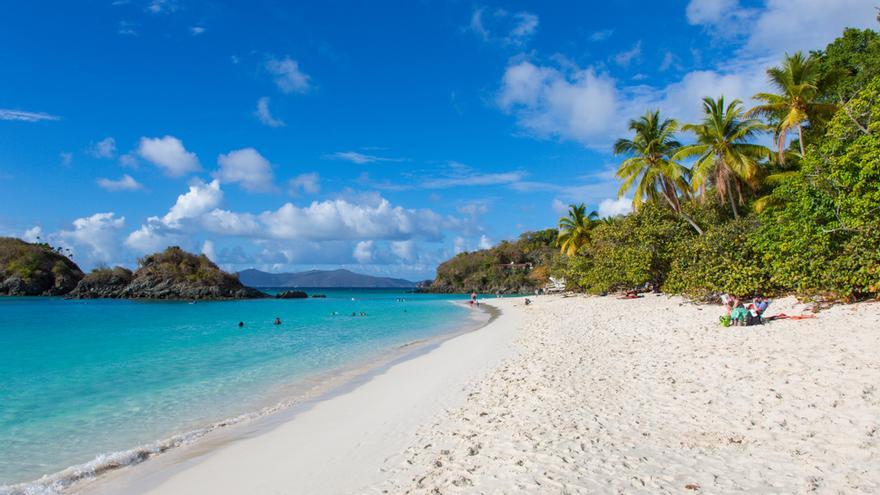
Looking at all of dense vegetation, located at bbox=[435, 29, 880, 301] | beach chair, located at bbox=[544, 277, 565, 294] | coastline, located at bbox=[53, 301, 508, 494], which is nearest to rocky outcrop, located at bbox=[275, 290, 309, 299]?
beach chair, located at bbox=[544, 277, 565, 294]

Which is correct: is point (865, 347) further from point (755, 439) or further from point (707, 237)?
point (707, 237)

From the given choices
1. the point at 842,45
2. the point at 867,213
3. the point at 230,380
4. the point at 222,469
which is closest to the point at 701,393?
the point at 222,469

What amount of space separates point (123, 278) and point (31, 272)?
15.0 metres

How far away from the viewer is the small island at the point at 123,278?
74812 mm

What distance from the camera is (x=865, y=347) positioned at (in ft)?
28.9

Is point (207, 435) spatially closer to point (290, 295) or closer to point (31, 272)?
point (290, 295)

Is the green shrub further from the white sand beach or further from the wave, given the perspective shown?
the wave

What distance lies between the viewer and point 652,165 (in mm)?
29172

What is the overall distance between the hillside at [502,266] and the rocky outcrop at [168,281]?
45.3 meters

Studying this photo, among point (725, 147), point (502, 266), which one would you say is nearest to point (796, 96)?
point (725, 147)

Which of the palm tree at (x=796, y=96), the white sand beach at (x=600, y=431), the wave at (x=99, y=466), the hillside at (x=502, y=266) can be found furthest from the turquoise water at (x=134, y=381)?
the hillside at (x=502, y=266)

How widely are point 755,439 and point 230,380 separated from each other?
11.6 meters

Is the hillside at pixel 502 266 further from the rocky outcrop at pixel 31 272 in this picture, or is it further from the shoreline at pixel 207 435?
the rocky outcrop at pixel 31 272

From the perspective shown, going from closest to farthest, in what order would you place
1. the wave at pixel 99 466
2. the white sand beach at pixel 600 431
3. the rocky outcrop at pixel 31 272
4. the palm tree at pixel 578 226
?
the white sand beach at pixel 600 431
the wave at pixel 99 466
the palm tree at pixel 578 226
the rocky outcrop at pixel 31 272
